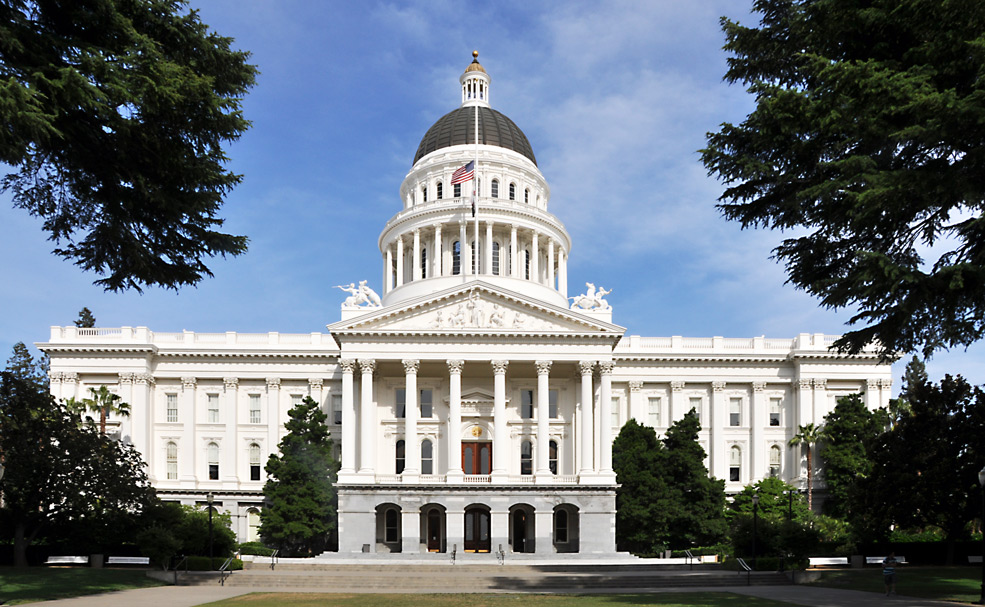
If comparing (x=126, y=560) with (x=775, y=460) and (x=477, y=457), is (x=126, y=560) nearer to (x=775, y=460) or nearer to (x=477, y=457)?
(x=477, y=457)

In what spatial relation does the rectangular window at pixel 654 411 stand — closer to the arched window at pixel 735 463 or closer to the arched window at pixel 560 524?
the arched window at pixel 735 463

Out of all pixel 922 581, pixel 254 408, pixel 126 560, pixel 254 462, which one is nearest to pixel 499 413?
pixel 254 408

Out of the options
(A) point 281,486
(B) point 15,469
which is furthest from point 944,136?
(A) point 281,486

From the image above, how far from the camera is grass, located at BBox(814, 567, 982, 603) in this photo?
3372 centimetres

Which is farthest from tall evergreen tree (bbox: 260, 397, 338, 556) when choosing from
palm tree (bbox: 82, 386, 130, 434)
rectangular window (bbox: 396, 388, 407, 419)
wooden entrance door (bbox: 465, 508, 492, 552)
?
palm tree (bbox: 82, 386, 130, 434)

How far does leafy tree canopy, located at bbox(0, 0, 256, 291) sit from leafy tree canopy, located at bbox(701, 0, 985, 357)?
1472cm

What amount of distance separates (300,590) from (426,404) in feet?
93.6

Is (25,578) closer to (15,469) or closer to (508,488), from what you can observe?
(15,469)

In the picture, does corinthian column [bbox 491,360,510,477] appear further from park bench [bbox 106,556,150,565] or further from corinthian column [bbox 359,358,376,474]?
park bench [bbox 106,556,150,565]

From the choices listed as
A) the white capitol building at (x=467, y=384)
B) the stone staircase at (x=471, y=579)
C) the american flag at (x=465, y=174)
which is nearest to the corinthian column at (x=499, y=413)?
the white capitol building at (x=467, y=384)

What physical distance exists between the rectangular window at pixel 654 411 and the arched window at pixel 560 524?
14.4 m

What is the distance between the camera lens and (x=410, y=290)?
81.2 meters

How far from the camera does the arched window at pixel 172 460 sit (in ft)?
247

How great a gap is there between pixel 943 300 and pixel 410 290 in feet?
193
